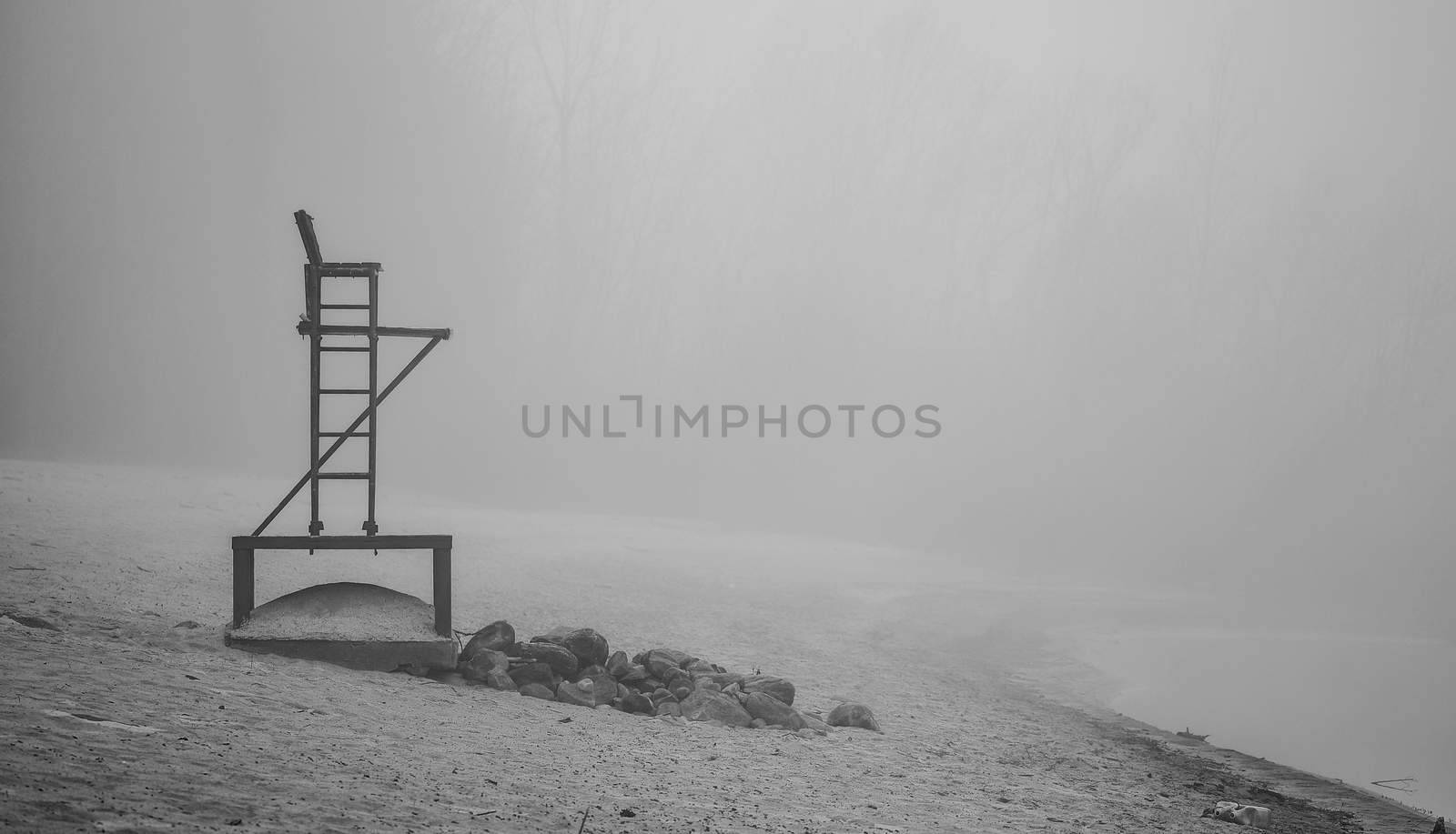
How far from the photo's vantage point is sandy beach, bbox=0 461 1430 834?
5.36 metres

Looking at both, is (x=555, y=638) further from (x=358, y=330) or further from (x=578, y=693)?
(x=358, y=330)

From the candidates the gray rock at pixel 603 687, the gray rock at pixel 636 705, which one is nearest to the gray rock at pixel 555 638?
the gray rock at pixel 603 687

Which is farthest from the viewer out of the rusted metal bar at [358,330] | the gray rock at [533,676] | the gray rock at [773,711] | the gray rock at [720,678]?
the gray rock at [720,678]

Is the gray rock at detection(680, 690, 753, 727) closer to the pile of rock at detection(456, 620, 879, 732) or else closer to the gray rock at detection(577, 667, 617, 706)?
the pile of rock at detection(456, 620, 879, 732)

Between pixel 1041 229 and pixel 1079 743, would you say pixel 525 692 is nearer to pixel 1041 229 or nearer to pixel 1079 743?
pixel 1079 743

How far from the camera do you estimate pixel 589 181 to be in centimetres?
5056

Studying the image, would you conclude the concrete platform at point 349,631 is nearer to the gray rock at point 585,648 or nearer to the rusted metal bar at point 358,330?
the gray rock at point 585,648

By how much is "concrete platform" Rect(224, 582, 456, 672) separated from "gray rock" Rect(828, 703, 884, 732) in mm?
Answer: 3487

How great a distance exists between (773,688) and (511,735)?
333 centimetres

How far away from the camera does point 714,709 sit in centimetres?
937

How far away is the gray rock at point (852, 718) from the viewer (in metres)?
9.94

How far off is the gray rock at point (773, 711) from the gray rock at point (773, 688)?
49cm

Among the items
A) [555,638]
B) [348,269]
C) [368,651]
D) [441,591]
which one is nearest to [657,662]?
[555,638]

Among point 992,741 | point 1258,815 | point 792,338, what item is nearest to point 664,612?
point 992,741
